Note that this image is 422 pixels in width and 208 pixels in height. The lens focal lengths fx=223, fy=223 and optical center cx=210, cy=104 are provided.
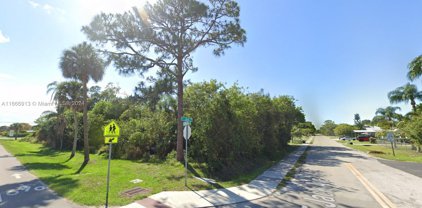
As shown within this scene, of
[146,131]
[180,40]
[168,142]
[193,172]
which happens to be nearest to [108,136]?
[193,172]

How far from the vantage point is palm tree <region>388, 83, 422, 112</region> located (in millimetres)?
38250

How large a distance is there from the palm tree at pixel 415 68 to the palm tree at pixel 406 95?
663 inches

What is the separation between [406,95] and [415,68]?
21.1 m

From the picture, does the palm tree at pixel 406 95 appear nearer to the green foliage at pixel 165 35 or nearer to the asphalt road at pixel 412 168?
the asphalt road at pixel 412 168

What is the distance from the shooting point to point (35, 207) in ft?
22.7

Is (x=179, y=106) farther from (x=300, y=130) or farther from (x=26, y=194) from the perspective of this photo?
(x=300, y=130)

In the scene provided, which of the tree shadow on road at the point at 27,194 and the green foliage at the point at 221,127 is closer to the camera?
the tree shadow on road at the point at 27,194

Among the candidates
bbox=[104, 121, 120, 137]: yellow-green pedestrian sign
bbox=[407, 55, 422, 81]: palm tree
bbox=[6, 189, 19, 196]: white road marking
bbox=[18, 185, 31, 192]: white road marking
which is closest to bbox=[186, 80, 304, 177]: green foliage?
bbox=[104, 121, 120, 137]: yellow-green pedestrian sign

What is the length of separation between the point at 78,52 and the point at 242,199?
18.4 meters

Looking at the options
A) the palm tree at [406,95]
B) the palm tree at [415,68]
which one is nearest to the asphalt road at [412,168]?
the palm tree at [415,68]

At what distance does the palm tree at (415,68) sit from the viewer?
74.5 feet

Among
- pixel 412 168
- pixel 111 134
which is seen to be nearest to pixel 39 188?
pixel 111 134

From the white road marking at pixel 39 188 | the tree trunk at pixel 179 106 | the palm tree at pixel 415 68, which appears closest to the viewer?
the white road marking at pixel 39 188

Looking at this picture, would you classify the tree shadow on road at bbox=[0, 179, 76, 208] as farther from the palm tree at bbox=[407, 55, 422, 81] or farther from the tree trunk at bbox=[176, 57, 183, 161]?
the palm tree at bbox=[407, 55, 422, 81]
